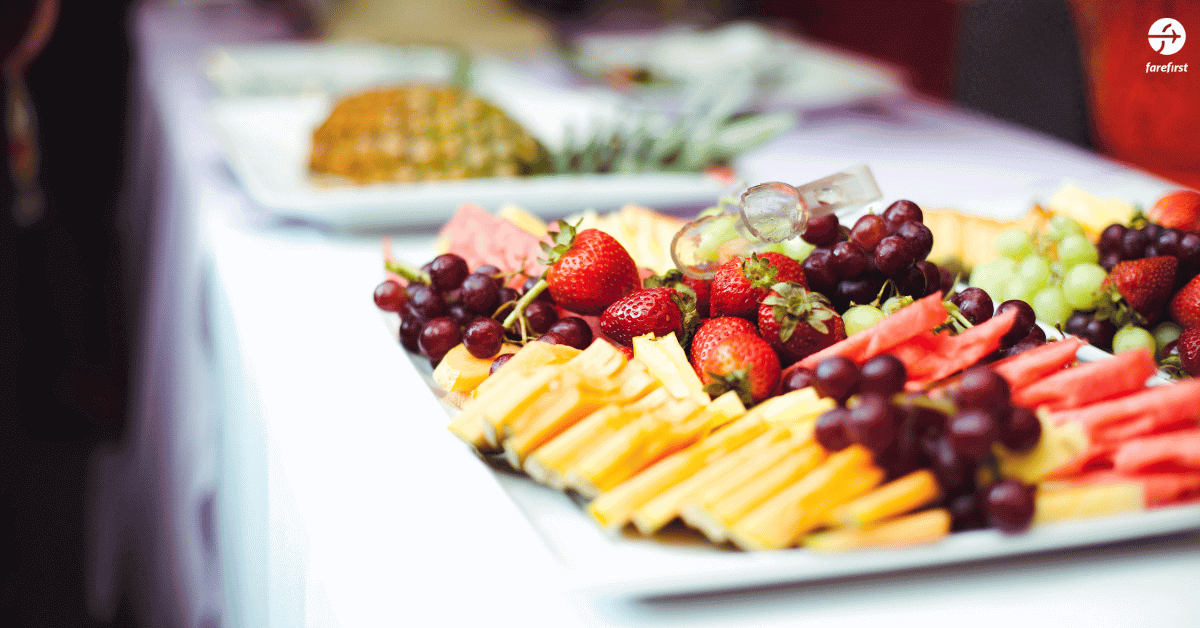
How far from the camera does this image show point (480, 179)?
4.39 ft

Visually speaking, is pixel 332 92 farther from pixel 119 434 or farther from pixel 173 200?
pixel 119 434

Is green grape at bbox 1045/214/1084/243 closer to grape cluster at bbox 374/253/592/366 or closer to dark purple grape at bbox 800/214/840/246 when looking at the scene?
dark purple grape at bbox 800/214/840/246

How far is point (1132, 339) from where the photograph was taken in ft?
2.45

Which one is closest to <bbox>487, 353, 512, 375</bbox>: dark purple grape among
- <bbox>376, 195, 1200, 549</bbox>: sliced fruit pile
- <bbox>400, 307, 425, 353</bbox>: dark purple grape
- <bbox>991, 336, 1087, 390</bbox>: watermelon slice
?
<bbox>376, 195, 1200, 549</bbox>: sliced fruit pile

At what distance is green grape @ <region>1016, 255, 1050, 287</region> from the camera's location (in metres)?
0.83

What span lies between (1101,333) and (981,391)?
369 mm

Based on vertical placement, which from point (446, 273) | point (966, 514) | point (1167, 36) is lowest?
point (966, 514)

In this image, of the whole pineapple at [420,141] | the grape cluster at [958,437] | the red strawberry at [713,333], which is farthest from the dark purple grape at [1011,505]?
the whole pineapple at [420,141]

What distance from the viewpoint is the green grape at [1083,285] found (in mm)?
796

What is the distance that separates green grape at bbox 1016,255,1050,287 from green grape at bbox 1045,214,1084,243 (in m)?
0.05

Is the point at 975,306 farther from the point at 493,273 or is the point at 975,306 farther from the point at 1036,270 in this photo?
the point at 493,273

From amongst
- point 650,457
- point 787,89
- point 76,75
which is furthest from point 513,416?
point 76,75

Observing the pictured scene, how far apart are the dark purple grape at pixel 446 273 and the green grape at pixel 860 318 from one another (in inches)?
13.1

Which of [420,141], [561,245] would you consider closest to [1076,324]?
[561,245]
